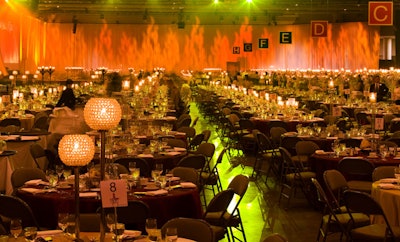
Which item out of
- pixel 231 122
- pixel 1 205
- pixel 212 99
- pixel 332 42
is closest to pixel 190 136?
pixel 231 122

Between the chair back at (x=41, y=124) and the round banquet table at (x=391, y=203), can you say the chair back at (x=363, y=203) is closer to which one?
the round banquet table at (x=391, y=203)

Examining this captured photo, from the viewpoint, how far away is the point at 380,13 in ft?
64.4

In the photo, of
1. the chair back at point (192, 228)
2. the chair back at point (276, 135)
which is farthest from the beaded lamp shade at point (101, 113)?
the chair back at point (276, 135)

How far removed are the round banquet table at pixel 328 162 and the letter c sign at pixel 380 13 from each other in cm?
1031

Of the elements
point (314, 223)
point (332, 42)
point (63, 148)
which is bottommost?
point (314, 223)

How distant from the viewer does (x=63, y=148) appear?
4.44 meters

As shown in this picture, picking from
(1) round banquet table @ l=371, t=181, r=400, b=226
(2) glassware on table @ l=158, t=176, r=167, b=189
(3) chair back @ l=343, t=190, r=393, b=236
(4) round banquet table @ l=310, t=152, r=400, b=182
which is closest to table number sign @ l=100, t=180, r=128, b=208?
(2) glassware on table @ l=158, t=176, r=167, b=189

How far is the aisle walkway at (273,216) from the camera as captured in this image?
866cm

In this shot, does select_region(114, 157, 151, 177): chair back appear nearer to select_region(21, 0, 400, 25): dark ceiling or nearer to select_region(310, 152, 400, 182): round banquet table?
select_region(310, 152, 400, 182): round banquet table

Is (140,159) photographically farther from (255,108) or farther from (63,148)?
(255,108)

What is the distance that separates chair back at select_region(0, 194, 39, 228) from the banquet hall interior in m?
0.02

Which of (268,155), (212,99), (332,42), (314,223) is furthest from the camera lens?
(332,42)

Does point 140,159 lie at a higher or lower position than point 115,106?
lower

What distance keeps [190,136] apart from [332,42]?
2893 cm
